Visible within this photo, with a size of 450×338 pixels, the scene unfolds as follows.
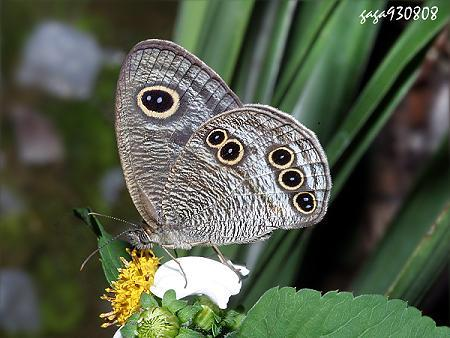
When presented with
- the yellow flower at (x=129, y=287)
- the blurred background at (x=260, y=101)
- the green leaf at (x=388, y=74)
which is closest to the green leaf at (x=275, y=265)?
the blurred background at (x=260, y=101)

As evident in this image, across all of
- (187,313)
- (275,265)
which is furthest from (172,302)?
(275,265)

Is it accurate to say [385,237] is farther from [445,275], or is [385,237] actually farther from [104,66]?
[104,66]

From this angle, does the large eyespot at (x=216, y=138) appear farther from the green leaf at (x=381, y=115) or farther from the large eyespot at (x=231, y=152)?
the green leaf at (x=381, y=115)

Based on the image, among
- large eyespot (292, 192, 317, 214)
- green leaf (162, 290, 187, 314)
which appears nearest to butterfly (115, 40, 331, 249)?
large eyespot (292, 192, 317, 214)

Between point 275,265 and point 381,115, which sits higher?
point 381,115

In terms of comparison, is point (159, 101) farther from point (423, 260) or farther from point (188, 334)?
point (423, 260)

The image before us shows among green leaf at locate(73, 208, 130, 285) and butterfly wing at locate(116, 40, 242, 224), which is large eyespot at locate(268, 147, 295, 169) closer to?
butterfly wing at locate(116, 40, 242, 224)

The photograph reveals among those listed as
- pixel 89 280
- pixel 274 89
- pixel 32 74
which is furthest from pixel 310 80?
pixel 32 74
